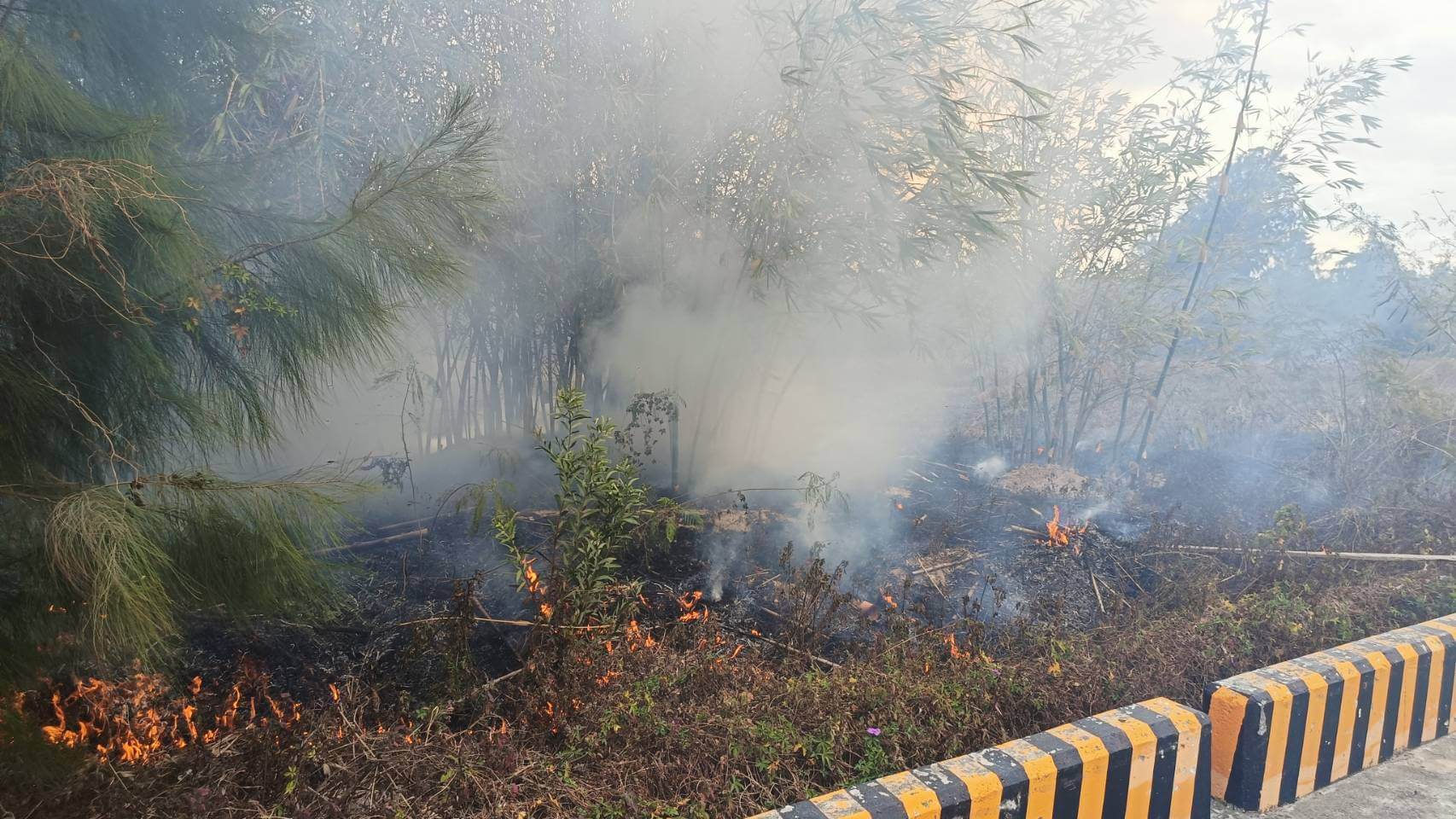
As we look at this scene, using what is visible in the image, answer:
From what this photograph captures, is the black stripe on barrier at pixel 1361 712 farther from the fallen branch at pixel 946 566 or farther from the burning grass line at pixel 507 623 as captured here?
the burning grass line at pixel 507 623

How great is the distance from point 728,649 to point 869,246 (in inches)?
104

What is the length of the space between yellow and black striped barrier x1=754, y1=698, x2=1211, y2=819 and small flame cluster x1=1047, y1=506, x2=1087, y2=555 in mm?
2563

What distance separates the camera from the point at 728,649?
353cm

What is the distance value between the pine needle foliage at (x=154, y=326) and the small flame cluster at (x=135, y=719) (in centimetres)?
40

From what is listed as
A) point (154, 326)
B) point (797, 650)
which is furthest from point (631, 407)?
point (154, 326)

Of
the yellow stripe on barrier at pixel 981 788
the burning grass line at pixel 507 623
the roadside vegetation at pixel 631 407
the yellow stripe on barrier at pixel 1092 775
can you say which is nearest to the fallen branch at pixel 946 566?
the roadside vegetation at pixel 631 407

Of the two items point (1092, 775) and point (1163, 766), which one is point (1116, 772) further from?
point (1163, 766)

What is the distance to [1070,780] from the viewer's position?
2.26 meters

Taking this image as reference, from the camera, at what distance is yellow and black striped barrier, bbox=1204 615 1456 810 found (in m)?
2.67

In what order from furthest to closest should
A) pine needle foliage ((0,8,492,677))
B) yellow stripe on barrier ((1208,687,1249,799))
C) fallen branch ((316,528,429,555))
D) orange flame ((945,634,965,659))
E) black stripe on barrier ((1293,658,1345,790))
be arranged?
fallen branch ((316,528,429,555))
orange flame ((945,634,965,659))
black stripe on barrier ((1293,658,1345,790))
yellow stripe on barrier ((1208,687,1249,799))
pine needle foliage ((0,8,492,677))

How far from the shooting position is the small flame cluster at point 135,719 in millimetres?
2344

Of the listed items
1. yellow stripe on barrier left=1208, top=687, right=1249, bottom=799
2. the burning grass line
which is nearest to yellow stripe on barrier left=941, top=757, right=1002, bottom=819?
yellow stripe on barrier left=1208, top=687, right=1249, bottom=799

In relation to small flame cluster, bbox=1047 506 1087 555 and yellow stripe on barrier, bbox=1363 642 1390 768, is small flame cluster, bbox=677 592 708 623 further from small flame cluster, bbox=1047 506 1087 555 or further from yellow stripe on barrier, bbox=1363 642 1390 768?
yellow stripe on barrier, bbox=1363 642 1390 768

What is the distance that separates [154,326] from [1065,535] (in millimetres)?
4608
